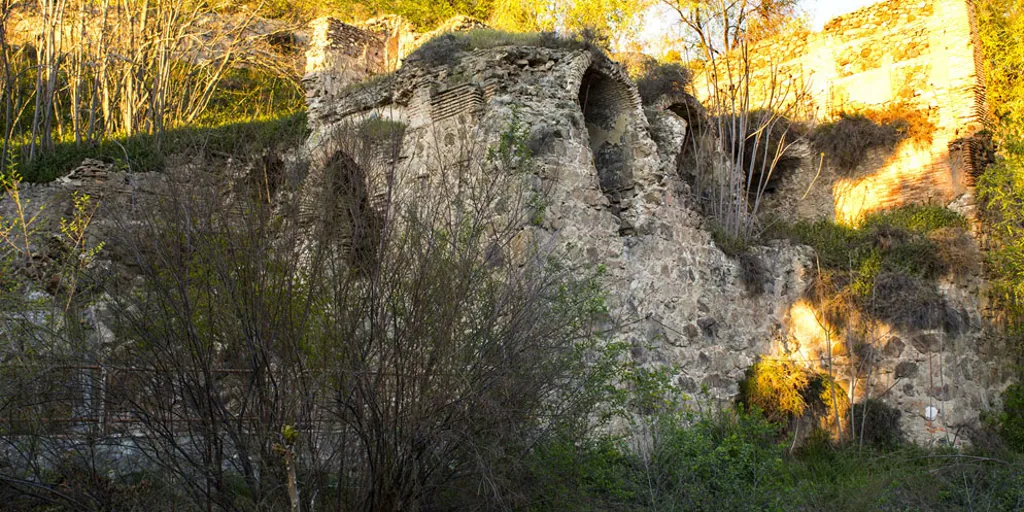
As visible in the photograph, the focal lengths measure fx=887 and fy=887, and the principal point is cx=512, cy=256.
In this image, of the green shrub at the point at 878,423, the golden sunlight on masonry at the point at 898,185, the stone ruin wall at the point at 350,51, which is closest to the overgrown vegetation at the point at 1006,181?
the golden sunlight on masonry at the point at 898,185

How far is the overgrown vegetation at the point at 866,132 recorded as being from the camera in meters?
13.8

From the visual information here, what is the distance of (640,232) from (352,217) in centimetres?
444

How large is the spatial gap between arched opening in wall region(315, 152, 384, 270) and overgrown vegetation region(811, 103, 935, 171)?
1001 cm

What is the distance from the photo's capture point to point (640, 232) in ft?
32.8

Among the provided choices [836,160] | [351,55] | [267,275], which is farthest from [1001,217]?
[267,275]

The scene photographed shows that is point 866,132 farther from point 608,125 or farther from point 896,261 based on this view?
point 608,125

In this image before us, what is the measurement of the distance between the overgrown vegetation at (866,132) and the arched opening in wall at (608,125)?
16.7ft

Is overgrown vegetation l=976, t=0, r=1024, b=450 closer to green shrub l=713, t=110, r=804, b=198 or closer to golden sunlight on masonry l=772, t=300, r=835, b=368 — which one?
golden sunlight on masonry l=772, t=300, r=835, b=368

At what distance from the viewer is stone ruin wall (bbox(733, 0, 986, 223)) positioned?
1345 centimetres

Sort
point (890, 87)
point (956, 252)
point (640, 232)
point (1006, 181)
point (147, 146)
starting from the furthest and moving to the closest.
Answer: point (890, 87) → point (147, 146) → point (1006, 181) → point (956, 252) → point (640, 232)

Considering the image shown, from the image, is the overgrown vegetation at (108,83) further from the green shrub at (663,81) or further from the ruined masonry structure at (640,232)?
the green shrub at (663,81)

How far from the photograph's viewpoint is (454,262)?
639 centimetres

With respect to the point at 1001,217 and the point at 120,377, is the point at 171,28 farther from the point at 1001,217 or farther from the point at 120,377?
the point at 1001,217

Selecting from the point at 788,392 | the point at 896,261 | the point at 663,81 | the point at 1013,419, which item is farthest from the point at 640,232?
the point at 1013,419
